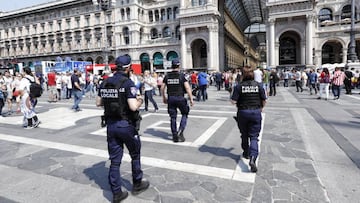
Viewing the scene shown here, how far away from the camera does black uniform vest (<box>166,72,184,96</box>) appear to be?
541 centimetres

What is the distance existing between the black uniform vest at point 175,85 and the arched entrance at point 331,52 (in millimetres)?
41524

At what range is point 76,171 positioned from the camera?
4203 millimetres

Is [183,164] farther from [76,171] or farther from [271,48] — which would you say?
[271,48]

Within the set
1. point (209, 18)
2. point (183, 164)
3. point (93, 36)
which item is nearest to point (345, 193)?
point (183, 164)

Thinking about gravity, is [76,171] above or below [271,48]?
below

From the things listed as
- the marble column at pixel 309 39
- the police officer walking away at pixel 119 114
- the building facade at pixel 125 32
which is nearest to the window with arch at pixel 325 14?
the marble column at pixel 309 39

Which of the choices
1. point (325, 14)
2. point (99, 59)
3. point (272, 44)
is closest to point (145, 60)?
point (99, 59)

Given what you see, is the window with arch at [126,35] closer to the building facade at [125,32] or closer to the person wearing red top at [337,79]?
the building facade at [125,32]

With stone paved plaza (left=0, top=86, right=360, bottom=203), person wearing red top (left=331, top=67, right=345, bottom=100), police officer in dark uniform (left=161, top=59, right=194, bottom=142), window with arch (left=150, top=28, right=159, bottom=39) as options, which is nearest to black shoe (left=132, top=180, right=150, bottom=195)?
stone paved plaza (left=0, top=86, right=360, bottom=203)

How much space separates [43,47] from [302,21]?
2359 inches

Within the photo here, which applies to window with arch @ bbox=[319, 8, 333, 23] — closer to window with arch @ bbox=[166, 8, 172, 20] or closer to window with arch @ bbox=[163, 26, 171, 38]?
window with arch @ bbox=[166, 8, 172, 20]

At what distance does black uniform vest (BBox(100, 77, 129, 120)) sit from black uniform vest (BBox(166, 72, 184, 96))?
2.44 m

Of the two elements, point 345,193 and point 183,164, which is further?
point 183,164

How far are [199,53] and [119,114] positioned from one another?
40.0 m
